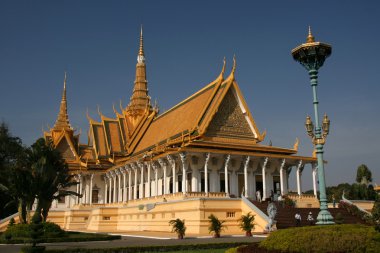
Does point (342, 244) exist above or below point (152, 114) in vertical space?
below

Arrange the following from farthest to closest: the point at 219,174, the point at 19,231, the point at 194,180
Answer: the point at 219,174 < the point at 194,180 < the point at 19,231

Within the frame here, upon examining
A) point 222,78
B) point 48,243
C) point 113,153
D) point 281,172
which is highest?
point 222,78

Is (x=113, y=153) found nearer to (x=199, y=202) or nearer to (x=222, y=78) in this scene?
(x=222, y=78)

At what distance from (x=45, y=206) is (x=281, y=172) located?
16.3 m

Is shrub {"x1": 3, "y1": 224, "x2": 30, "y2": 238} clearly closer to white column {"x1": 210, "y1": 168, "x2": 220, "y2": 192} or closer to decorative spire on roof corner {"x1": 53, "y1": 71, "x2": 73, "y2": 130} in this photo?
white column {"x1": 210, "y1": 168, "x2": 220, "y2": 192}

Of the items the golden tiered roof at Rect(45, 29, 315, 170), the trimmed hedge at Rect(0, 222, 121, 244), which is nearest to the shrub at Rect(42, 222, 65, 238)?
the trimmed hedge at Rect(0, 222, 121, 244)

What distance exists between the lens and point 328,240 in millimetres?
9156

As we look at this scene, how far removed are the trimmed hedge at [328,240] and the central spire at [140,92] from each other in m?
39.5

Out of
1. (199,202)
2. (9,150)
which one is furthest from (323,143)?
(9,150)

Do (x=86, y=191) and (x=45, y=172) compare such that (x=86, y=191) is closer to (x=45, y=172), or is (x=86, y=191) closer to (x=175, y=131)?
(x=175, y=131)

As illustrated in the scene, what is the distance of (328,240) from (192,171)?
20.7 m

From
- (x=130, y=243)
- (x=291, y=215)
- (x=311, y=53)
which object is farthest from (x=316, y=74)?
(x=291, y=215)

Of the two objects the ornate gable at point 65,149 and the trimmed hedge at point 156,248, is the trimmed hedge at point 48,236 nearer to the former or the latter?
the trimmed hedge at point 156,248

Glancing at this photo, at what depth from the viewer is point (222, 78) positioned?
32.9m
